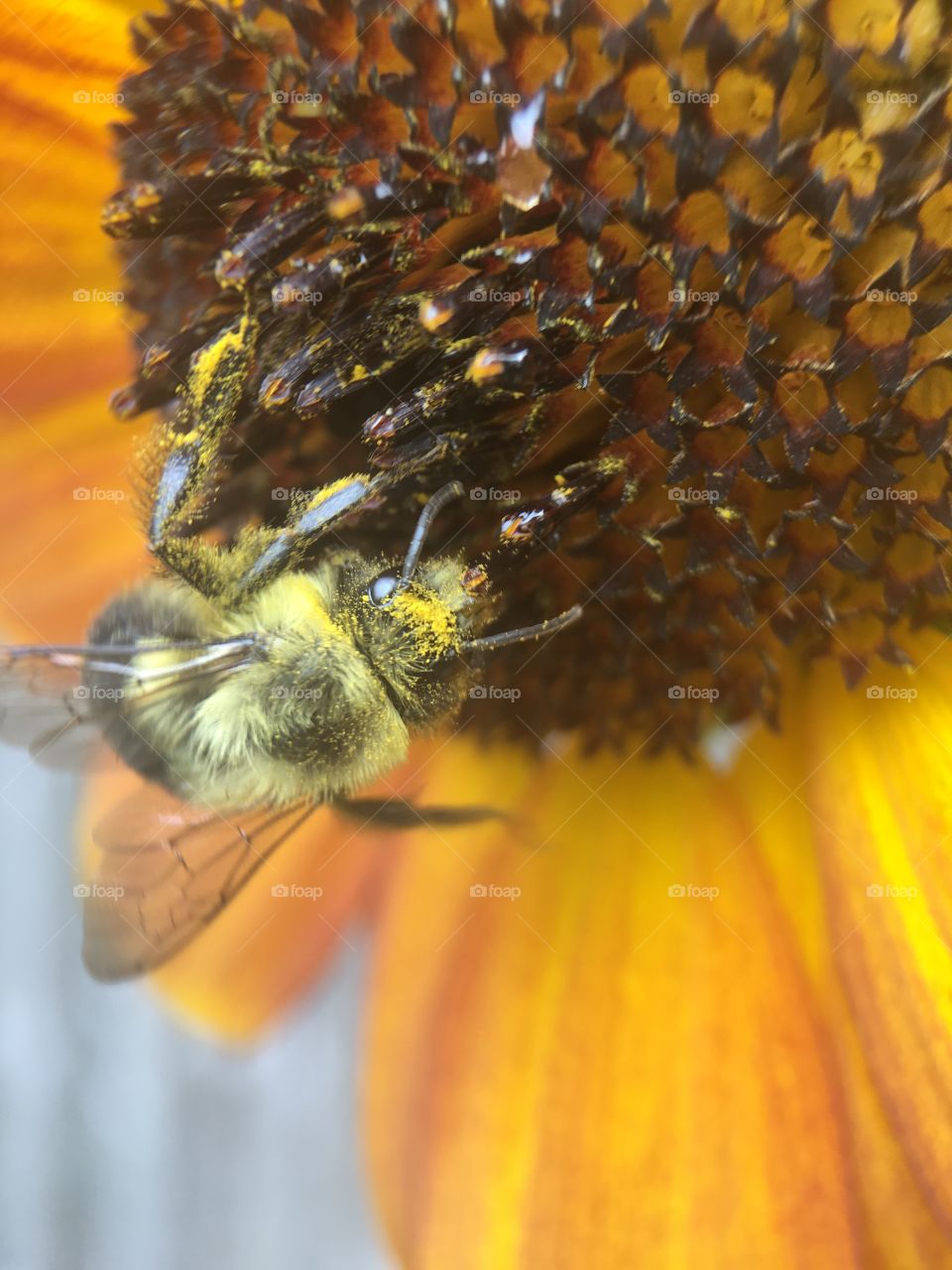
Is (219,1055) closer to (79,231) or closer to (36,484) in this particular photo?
(36,484)

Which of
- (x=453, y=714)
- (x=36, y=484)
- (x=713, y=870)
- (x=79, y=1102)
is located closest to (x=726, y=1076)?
(x=713, y=870)

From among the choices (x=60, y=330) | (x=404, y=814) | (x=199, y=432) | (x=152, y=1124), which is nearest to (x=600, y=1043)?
(x=404, y=814)

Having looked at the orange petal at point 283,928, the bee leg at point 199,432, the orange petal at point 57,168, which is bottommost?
the orange petal at point 283,928

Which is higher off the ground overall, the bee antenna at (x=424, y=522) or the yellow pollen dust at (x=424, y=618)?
the bee antenna at (x=424, y=522)

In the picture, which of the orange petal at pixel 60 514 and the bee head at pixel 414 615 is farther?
the orange petal at pixel 60 514

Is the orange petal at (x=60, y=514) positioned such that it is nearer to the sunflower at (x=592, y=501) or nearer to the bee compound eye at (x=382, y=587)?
the sunflower at (x=592, y=501)

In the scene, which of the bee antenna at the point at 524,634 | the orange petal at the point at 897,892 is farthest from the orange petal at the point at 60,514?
the orange petal at the point at 897,892

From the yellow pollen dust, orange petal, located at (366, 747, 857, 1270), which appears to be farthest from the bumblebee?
orange petal, located at (366, 747, 857, 1270)

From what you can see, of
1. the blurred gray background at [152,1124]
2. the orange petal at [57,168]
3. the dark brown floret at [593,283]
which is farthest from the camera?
the blurred gray background at [152,1124]
